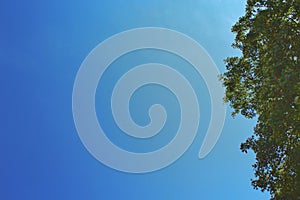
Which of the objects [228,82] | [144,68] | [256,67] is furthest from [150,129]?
[256,67]

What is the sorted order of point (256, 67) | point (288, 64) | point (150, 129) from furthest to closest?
point (150, 129), point (256, 67), point (288, 64)

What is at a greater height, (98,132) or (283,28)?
(98,132)

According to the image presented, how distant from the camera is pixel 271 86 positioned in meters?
16.5

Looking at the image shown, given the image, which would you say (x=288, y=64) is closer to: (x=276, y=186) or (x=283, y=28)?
(x=283, y=28)

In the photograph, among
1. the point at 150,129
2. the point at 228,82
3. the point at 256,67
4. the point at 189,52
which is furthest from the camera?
the point at 150,129

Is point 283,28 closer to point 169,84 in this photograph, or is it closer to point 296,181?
point 296,181

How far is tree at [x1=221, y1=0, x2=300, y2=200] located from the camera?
16266 millimetres

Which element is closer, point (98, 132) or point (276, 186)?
point (276, 186)

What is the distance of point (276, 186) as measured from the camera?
20.1 meters

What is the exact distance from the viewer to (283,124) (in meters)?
16.7

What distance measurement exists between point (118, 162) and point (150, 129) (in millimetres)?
4618

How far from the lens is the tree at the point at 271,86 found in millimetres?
16266

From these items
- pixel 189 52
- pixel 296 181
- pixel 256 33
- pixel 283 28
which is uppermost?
pixel 189 52

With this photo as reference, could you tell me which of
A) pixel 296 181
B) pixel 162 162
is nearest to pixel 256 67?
pixel 296 181
